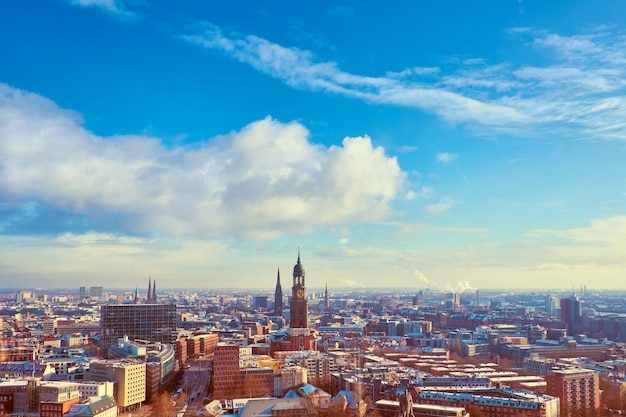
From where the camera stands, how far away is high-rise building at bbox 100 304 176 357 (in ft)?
108

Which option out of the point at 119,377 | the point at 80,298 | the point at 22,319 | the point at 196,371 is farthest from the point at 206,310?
the point at 119,377

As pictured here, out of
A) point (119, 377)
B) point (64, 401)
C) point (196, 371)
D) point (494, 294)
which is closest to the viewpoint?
point (64, 401)

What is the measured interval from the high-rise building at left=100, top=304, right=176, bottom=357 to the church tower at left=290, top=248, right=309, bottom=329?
6.84 m

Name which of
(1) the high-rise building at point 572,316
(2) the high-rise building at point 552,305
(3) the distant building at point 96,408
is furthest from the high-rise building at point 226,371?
(2) the high-rise building at point 552,305

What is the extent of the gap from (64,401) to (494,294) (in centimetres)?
7770

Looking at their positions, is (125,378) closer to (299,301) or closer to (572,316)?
(299,301)

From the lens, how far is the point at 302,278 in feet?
124

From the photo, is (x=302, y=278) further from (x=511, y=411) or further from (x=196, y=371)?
(x=511, y=411)

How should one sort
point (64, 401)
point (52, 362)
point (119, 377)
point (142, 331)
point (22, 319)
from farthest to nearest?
point (22, 319) → point (142, 331) → point (52, 362) → point (119, 377) → point (64, 401)

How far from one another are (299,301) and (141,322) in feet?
28.9

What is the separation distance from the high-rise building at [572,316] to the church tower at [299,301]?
19.9m

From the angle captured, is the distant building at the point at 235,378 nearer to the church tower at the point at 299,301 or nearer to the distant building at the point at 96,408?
the distant building at the point at 96,408

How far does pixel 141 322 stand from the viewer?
33500 millimetres

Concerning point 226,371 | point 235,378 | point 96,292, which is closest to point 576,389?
point 235,378
